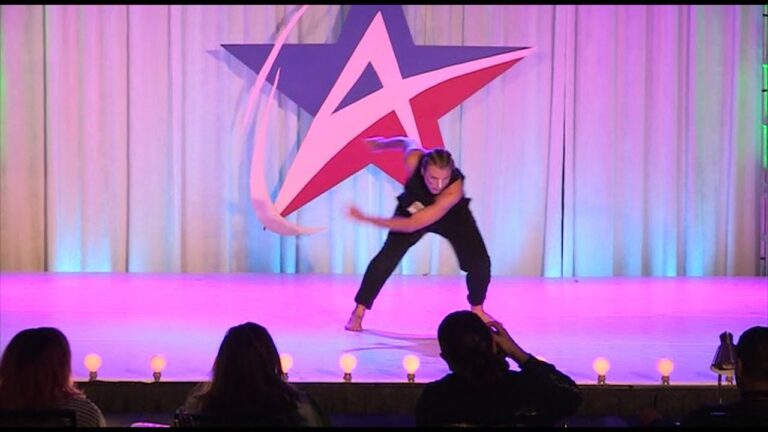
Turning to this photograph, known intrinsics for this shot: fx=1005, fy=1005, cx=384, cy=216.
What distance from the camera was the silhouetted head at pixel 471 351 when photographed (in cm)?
208

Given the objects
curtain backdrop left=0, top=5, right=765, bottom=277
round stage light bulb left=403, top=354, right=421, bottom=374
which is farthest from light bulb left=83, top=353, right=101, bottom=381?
curtain backdrop left=0, top=5, right=765, bottom=277

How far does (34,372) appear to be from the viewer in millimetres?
2068

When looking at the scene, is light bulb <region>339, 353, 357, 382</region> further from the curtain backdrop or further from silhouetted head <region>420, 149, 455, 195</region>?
the curtain backdrop

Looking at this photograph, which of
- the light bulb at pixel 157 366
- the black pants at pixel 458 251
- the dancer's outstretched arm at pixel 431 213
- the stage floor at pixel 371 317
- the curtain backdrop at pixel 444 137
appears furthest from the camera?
the curtain backdrop at pixel 444 137

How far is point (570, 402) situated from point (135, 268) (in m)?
5.72

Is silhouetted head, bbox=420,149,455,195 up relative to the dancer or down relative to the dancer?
up

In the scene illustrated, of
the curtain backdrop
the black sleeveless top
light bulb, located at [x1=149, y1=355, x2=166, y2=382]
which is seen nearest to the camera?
light bulb, located at [x1=149, y1=355, x2=166, y2=382]

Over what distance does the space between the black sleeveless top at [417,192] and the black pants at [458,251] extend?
0.45 feet

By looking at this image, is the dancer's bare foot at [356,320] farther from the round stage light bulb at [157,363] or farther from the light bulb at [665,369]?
A: the light bulb at [665,369]

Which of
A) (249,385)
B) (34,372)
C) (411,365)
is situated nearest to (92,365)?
(411,365)

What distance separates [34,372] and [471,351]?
90cm

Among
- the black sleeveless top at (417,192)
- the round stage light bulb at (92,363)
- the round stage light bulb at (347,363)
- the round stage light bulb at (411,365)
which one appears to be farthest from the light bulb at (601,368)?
the round stage light bulb at (92,363)

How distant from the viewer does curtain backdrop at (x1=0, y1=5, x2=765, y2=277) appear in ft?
24.1

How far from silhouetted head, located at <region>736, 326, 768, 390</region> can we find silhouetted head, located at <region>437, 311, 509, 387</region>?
0.51 metres
